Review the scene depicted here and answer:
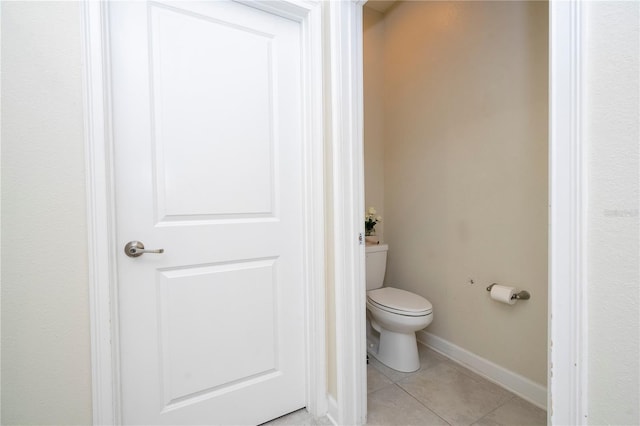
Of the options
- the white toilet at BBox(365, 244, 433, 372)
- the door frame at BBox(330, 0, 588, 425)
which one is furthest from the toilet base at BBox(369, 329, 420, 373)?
the door frame at BBox(330, 0, 588, 425)

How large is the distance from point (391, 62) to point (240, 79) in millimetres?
1605

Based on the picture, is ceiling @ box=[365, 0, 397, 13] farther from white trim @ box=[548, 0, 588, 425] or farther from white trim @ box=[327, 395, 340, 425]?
white trim @ box=[327, 395, 340, 425]

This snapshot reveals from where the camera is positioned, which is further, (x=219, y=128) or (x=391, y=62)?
(x=391, y=62)

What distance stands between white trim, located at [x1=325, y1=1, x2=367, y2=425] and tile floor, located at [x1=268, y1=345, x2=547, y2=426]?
24cm

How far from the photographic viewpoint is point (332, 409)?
1.33m

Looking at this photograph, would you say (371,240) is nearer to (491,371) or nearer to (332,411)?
(491,371)

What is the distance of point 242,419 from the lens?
1273mm

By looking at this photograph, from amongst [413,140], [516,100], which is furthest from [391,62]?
[516,100]

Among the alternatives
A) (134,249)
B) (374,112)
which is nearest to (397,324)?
(134,249)

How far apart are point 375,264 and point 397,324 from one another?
525 mm

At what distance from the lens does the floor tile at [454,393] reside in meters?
1.40

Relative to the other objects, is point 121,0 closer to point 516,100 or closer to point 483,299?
point 516,100

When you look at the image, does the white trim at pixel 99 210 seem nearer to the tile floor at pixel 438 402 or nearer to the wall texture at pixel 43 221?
the wall texture at pixel 43 221

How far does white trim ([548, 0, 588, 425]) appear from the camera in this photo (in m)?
0.62
